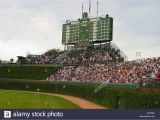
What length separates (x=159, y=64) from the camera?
52.2 m

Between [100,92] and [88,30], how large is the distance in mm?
34570

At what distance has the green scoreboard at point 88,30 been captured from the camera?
8231 centimetres

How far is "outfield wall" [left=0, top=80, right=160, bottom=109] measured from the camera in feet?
110

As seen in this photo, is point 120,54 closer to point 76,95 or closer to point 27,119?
point 76,95

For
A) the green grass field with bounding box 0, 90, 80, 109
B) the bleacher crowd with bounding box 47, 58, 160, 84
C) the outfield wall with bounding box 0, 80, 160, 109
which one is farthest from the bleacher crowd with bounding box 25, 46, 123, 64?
the green grass field with bounding box 0, 90, 80, 109

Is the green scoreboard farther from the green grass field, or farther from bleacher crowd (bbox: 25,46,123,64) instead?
the green grass field

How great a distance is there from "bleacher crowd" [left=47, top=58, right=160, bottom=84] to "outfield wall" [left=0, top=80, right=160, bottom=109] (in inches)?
79.9

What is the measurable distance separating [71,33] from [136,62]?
3020 centimetres

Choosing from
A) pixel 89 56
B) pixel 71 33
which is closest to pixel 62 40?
pixel 71 33

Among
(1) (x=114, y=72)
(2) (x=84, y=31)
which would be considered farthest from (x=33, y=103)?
(2) (x=84, y=31)

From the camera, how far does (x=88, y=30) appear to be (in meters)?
84.8

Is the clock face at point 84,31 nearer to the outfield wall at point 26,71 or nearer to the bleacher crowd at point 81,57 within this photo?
the bleacher crowd at point 81,57

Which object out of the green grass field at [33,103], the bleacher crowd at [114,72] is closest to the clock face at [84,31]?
the bleacher crowd at [114,72]

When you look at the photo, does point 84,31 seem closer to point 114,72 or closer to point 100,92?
point 114,72
